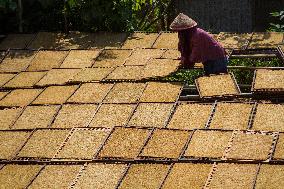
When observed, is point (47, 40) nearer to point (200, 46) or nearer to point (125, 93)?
point (125, 93)

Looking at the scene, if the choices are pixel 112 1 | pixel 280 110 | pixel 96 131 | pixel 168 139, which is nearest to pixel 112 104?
pixel 96 131

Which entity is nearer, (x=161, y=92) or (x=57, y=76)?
(x=161, y=92)

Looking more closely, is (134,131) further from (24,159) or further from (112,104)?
(24,159)

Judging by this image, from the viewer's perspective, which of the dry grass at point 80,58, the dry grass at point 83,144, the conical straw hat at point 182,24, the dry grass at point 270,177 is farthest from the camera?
the dry grass at point 80,58

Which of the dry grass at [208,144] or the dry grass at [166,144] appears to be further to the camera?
the dry grass at [166,144]

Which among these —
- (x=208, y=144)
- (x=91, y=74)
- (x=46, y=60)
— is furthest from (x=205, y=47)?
(x=46, y=60)

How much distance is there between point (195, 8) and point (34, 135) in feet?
22.2

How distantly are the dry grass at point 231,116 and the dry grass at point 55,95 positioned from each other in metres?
2.11

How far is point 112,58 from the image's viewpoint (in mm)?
8344

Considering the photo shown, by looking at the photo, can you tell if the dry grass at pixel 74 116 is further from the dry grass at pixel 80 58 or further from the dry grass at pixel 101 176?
the dry grass at pixel 80 58

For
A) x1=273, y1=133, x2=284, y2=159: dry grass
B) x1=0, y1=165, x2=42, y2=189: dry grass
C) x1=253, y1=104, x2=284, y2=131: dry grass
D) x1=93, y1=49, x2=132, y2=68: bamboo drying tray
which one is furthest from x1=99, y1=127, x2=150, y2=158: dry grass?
x1=93, y1=49, x2=132, y2=68: bamboo drying tray

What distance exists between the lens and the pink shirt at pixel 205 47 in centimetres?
694

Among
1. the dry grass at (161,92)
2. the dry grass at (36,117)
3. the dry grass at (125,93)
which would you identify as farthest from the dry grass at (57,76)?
the dry grass at (161,92)

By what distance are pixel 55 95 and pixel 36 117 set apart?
2.06ft
